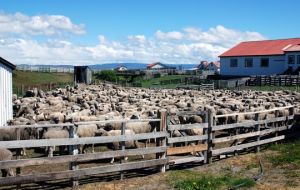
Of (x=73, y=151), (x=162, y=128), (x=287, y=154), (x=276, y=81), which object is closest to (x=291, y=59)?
(x=276, y=81)

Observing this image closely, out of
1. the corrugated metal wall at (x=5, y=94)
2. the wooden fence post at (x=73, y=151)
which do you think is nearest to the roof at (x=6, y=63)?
the corrugated metal wall at (x=5, y=94)

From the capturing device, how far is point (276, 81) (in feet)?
174

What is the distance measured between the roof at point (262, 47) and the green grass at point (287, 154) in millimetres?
49666

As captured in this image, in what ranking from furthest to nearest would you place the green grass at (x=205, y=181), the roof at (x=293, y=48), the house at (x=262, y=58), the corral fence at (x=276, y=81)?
the house at (x=262, y=58) → the roof at (x=293, y=48) → the corral fence at (x=276, y=81) → the green grass at (x=205, y=181)

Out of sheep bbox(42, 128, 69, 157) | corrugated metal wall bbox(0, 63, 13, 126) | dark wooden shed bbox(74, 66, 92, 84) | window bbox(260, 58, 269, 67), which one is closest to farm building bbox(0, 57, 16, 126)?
corrugated metal wall bbox(0, 63, 13, 126)

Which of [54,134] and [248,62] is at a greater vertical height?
[248,62]

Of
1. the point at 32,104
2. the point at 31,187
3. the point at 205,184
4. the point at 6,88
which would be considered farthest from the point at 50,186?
the point at 32,104

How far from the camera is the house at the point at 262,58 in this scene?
204ft

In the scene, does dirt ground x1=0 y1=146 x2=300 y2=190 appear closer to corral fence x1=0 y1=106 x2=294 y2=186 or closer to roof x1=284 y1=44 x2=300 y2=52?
corral fence x1=0 y1=106 x2=294 y2=186

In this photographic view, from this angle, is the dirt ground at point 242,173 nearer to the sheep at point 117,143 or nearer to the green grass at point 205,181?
the green grass at point 205,181

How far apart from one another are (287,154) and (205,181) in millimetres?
4628

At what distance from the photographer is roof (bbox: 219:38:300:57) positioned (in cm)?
6571

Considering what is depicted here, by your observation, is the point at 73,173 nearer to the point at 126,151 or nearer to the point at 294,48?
the point at 126,151

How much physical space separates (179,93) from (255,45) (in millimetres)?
32488
